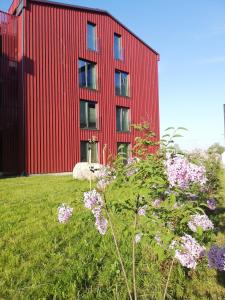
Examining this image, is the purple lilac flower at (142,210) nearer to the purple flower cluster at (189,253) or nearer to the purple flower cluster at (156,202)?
the purple flower cluster at (156,202)

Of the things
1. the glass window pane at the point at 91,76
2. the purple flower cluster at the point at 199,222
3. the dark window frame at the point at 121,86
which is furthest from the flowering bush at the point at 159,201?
the dark window frame at the point at 121,86

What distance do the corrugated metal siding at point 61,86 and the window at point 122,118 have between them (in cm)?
44

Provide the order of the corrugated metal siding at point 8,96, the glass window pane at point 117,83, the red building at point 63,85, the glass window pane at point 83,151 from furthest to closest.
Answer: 1. the glass window pane at point 117,83
2. the glass window pane at point 83,151
3. the red building at point 63,85
4. the corrugated metal siding at point 8,96

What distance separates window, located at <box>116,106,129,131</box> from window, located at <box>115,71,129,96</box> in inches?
45.3

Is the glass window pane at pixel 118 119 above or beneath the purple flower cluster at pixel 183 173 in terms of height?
above

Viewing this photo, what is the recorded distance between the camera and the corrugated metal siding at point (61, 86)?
1847 centimetres

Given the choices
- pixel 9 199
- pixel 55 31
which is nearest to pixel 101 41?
pixel 55 31

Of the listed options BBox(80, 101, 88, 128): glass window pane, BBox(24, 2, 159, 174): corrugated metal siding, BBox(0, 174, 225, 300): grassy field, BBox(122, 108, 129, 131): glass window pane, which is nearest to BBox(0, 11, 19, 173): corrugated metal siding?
BBox(24, 2, 159, 174): corrugated metal siding

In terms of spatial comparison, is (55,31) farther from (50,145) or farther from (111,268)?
(111,268)

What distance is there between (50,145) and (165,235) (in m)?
16.7

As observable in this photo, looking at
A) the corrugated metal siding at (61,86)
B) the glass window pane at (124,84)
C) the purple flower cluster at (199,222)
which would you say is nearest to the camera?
the purple flower cluster at (199,222)

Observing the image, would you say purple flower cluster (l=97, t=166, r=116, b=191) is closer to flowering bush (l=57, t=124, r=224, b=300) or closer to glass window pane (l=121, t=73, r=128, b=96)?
flowering bush (l=57, t=124, r=224, b=300)

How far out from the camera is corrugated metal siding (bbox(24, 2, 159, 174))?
18.5 metres

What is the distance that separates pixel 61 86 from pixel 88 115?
8.87 ft
